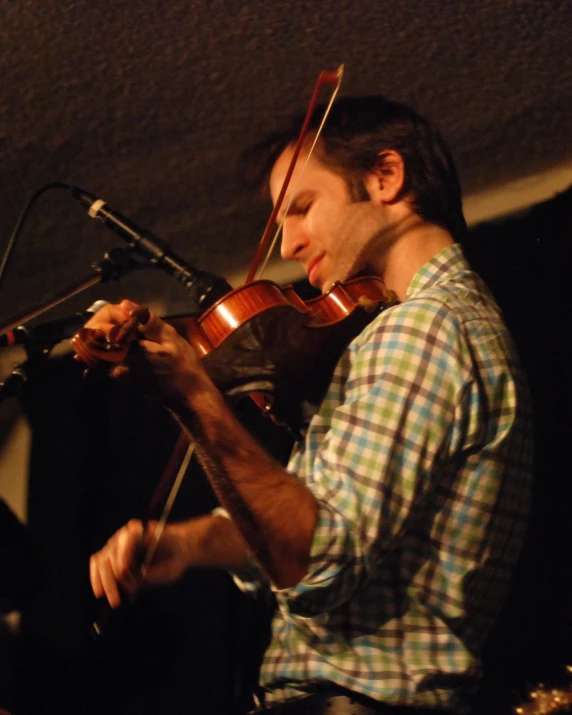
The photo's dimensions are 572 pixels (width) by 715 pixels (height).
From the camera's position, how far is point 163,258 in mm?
1070

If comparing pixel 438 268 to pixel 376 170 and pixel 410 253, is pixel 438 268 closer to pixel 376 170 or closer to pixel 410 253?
pixel 410 253

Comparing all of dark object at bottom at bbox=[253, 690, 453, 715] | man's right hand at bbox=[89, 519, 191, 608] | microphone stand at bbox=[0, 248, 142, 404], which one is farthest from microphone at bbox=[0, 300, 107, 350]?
dark object at bottom at bbox=[253, 690, 453, 715]

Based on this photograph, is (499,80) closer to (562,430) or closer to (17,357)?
(562,430)

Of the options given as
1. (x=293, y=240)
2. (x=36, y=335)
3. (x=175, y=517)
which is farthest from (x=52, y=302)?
(x=175, y=517)

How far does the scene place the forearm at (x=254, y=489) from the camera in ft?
2.41

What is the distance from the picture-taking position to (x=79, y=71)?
52.8 inches

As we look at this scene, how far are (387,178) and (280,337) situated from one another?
34 cm

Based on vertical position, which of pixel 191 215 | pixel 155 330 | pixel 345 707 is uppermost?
pixel 191 215

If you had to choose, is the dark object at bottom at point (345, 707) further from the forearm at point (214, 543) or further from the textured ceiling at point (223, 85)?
the textured ceiling at point (223, 85)

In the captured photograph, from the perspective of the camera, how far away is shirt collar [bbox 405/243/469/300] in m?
0.99

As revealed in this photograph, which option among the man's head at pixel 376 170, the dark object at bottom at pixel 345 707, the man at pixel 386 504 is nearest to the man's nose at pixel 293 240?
the man's head at pixel 376 170

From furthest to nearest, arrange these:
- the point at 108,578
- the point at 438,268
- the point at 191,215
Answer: the point at 191,215 < the point at 438,268 < the point at 108,578

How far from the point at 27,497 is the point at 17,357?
331 millimetres

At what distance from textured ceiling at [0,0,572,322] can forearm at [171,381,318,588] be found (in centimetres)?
76
